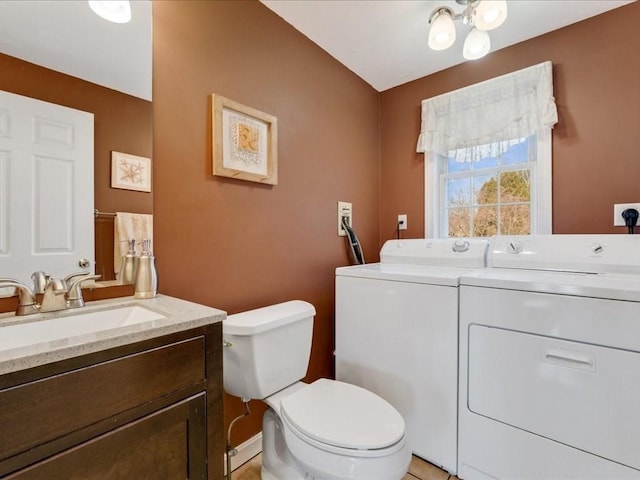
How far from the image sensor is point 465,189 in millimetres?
2330

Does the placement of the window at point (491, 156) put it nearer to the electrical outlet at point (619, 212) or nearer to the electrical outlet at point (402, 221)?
the electrical outlet at point (402, 221)

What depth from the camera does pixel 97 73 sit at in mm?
1166

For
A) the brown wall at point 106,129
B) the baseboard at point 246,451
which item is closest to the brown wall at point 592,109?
the brown wall at point 106,129

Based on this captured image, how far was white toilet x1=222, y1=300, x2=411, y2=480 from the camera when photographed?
1.03 m

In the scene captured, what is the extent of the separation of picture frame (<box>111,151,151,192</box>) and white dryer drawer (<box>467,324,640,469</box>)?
1.52 metres

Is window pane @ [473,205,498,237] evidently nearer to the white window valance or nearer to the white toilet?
the white window valance

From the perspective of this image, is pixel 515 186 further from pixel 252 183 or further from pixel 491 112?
pixel 252 183

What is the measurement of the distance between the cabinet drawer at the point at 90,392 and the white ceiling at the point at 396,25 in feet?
5.92

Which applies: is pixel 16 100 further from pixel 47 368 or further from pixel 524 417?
pixel 524 417

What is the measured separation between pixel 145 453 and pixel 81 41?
1370 mm

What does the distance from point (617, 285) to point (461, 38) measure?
166 centimetres

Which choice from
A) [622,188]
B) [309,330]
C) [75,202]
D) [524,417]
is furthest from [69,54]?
[622,188]

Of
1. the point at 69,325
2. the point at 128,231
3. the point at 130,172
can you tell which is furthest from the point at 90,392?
the point at 130,172

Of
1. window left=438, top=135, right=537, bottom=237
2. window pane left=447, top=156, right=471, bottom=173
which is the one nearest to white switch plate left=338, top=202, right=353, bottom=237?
window left=438, top=135, right=537, bottom=237
